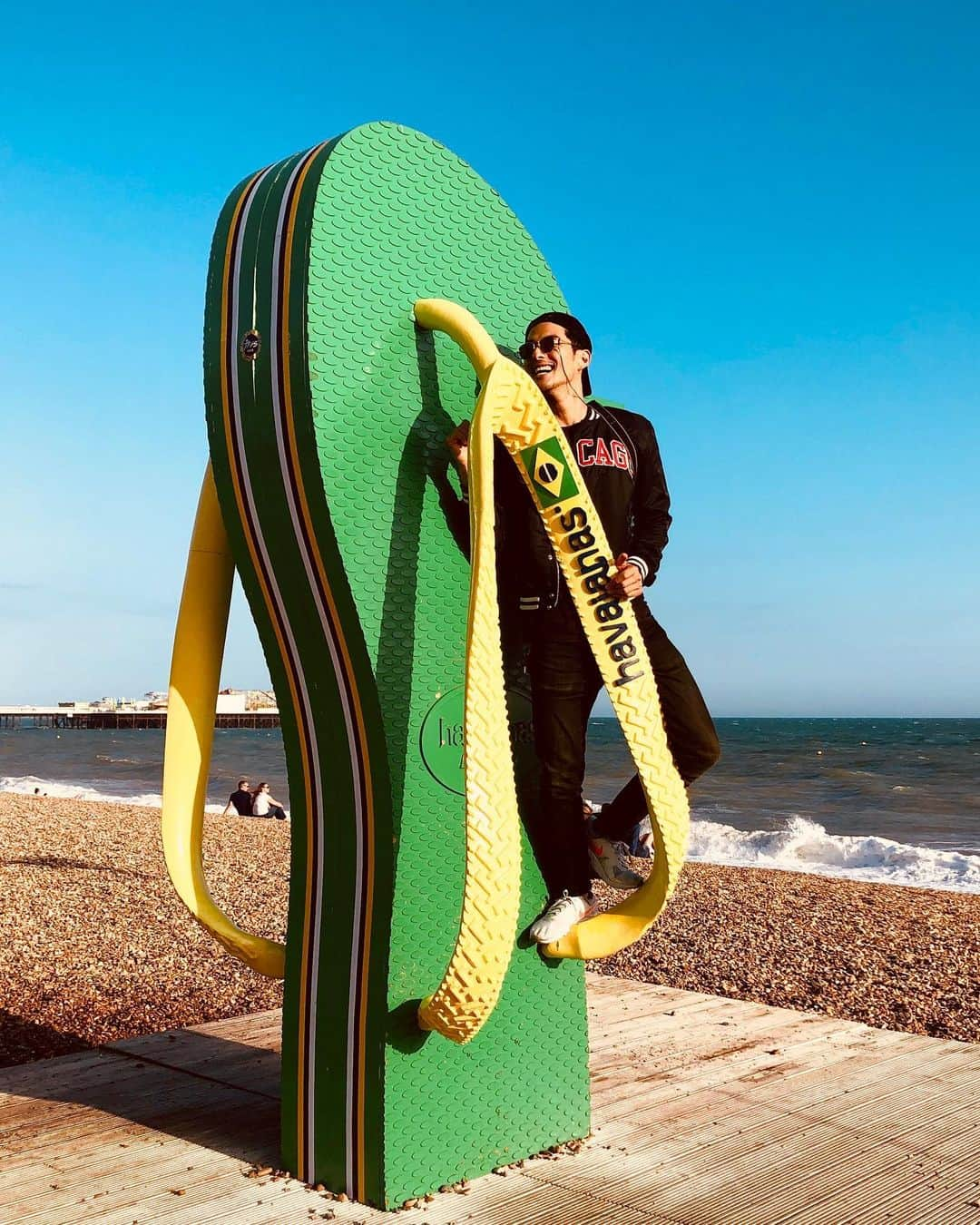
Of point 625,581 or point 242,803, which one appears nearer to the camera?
point 625,581

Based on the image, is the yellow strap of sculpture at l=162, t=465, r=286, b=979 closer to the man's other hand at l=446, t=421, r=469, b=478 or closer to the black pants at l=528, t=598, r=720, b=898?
the man's other hand at l=446, t=421, r=469, b=478

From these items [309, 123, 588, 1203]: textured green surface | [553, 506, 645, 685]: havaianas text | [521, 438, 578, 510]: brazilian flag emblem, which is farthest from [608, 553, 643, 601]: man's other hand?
[309, 123, 588, 1203]: textured green surface

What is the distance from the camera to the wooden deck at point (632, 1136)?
2.88 meters

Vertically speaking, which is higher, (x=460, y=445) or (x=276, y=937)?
(x=460, y=445)

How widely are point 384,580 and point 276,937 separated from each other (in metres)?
5.80

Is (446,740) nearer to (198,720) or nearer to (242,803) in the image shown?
(198,720)

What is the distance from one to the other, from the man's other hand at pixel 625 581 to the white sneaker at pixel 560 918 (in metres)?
0.88

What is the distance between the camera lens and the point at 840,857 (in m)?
16.3

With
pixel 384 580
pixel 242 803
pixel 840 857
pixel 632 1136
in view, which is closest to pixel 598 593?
pixel 384 580

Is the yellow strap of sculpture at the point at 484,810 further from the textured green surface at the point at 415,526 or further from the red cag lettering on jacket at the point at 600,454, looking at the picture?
the red cag lettering on jacket at the point at 600,454

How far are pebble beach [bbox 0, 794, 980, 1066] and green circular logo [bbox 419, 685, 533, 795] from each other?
119 inches

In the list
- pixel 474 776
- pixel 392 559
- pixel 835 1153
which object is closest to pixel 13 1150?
pixel 474 776

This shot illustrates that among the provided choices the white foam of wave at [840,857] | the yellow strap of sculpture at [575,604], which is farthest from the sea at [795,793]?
the yellow strap of sculpture at [575,604]

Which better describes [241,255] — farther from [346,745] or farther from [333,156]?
[346,745]
